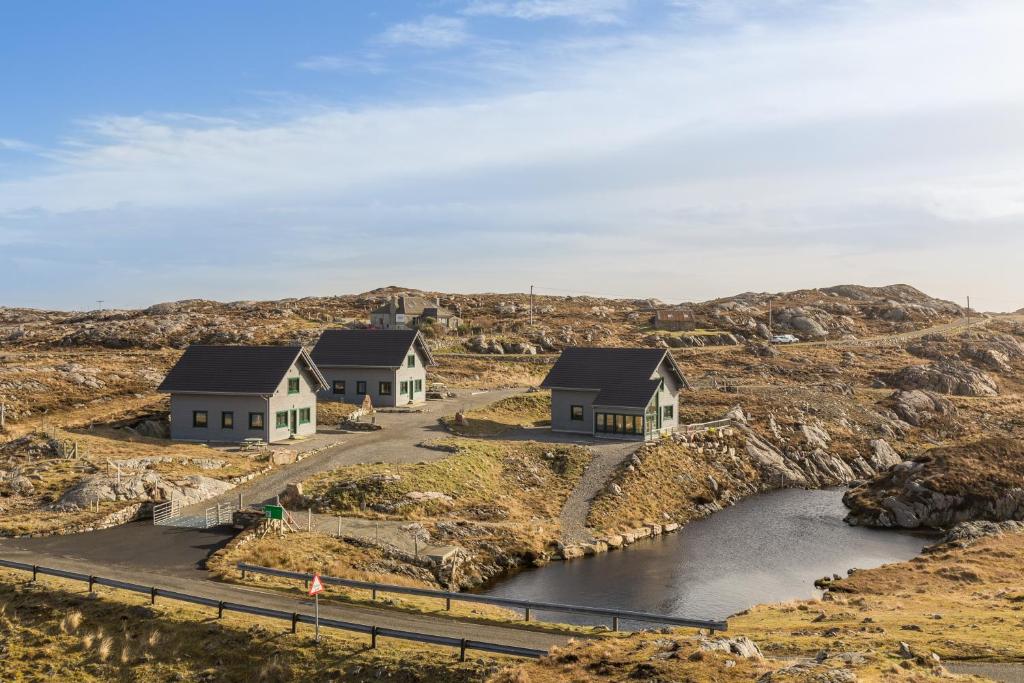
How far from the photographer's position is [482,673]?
75.2 ft

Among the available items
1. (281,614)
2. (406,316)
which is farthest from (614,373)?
(406,316)

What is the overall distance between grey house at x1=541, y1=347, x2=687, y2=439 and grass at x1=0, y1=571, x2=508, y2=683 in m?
41.8

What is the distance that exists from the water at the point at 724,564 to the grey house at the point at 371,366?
3561 centimetres

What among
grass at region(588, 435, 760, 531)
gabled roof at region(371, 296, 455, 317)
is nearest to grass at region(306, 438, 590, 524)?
grass at region(588, 435, 760, 531)

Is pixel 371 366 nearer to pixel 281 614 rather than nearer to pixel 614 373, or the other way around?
pixel 614 373

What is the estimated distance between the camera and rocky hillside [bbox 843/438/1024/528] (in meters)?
55.3

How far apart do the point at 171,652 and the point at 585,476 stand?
112 feet

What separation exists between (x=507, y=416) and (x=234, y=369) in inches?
1016

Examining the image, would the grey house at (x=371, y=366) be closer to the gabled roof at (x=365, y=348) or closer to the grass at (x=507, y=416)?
the gabled roof at (x=365, y=348)

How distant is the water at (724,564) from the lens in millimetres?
38656

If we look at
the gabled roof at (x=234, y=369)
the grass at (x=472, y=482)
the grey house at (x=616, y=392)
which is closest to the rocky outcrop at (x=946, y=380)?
the grey house at (x=616, y=392)

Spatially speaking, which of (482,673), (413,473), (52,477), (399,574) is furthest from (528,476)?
(482,673)

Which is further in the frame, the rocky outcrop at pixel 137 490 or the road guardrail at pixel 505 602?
the rocky outcrop at pixel 137 490

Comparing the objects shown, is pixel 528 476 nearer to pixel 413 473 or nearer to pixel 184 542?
pixel 413 473
